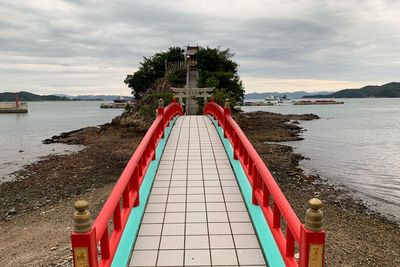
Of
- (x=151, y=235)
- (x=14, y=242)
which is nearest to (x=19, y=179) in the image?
(x=14, y=242)

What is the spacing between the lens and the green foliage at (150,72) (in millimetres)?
55188

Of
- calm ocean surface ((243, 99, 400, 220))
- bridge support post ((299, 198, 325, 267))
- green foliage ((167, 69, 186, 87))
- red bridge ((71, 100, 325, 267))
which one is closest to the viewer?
bridge support post ((299, 198, 325, 267))

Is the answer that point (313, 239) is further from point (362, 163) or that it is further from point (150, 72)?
point (150, 72)

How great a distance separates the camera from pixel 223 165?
10.3 meters

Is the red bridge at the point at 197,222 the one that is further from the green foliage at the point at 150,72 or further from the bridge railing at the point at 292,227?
the green foliage at the point at 150,72

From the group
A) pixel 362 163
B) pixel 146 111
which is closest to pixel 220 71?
pixel 146 111

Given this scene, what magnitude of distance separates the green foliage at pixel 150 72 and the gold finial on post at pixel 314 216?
52649 mm

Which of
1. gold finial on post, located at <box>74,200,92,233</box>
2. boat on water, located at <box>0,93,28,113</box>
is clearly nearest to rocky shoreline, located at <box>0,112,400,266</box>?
gold finial on post, located at <box>74,200,92,233</box>

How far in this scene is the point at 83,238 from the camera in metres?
3.56

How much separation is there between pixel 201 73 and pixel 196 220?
1554 inches

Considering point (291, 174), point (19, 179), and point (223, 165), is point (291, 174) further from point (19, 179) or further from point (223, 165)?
point (19, 179)

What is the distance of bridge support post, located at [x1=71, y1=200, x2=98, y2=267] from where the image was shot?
3.51 m

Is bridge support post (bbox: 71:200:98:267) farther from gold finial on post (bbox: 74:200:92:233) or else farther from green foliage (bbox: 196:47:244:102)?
green foliage (bbox: 196:47:244:102)

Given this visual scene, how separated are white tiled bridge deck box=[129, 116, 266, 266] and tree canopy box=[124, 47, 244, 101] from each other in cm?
2924
